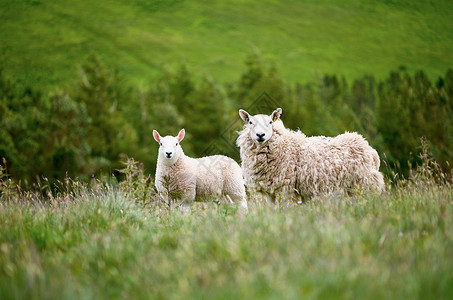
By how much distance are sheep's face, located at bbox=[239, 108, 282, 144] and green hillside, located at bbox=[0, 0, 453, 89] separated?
319 ft

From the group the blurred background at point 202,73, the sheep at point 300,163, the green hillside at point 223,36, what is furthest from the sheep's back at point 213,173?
the green hillside at point 223,36

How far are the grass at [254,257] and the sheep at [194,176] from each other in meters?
3.12

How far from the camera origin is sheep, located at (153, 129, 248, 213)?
27.3 feet

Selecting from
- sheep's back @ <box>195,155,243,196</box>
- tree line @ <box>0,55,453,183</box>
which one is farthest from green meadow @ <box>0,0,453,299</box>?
sheep's back @ <box>195,155,243,196</box>

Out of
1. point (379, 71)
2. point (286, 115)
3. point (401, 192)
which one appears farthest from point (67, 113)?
point (379, 71)

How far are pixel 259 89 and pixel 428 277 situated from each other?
6579 cm

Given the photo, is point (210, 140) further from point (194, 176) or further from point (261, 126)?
point (261, 126)

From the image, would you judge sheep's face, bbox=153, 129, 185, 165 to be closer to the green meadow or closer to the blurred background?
the green meadow

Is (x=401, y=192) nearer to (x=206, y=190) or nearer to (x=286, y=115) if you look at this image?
(x=206, y=190)

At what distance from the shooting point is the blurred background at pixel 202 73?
48.9 metres

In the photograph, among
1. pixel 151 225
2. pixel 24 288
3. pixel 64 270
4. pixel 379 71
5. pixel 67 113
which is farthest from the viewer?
pixel 379 71

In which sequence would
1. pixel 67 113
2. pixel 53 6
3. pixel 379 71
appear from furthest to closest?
pixel 53 6 < pixel 379 71 < pixel 67 113

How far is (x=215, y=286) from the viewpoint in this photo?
10.1ft

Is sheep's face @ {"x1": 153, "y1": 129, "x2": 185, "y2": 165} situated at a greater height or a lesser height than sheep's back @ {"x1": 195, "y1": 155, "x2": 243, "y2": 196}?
greater
